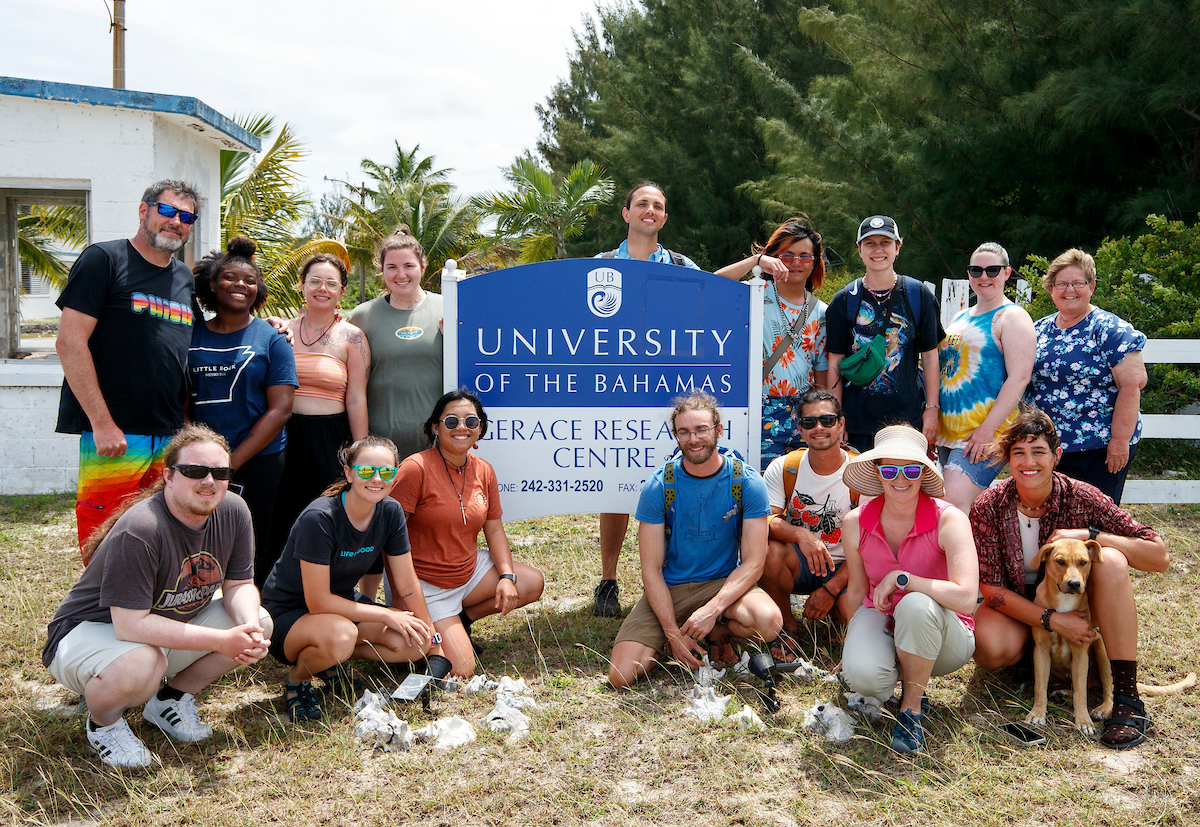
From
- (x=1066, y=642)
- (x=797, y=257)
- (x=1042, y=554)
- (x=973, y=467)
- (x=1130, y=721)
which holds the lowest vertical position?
(x=1130, y=721)

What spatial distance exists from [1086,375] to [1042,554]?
135 centimetres

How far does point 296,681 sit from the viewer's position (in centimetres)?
360

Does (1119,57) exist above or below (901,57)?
below

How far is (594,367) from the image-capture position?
4570mm

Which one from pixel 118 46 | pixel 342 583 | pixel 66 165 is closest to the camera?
pixel 342 583

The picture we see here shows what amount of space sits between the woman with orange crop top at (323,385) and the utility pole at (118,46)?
13.5 metres

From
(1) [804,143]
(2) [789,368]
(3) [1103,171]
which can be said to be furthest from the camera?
(1) [804,143]

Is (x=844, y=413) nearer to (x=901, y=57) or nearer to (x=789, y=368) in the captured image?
(x=789, y=368)

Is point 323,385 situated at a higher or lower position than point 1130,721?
higher

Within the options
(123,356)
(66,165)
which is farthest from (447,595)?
(66,165)

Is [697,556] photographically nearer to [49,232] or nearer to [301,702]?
[301,702]

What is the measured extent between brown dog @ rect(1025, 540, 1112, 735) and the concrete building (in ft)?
24.7

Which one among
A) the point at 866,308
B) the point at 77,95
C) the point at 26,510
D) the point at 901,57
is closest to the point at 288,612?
the point at 866,308

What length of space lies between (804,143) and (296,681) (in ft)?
47.2
